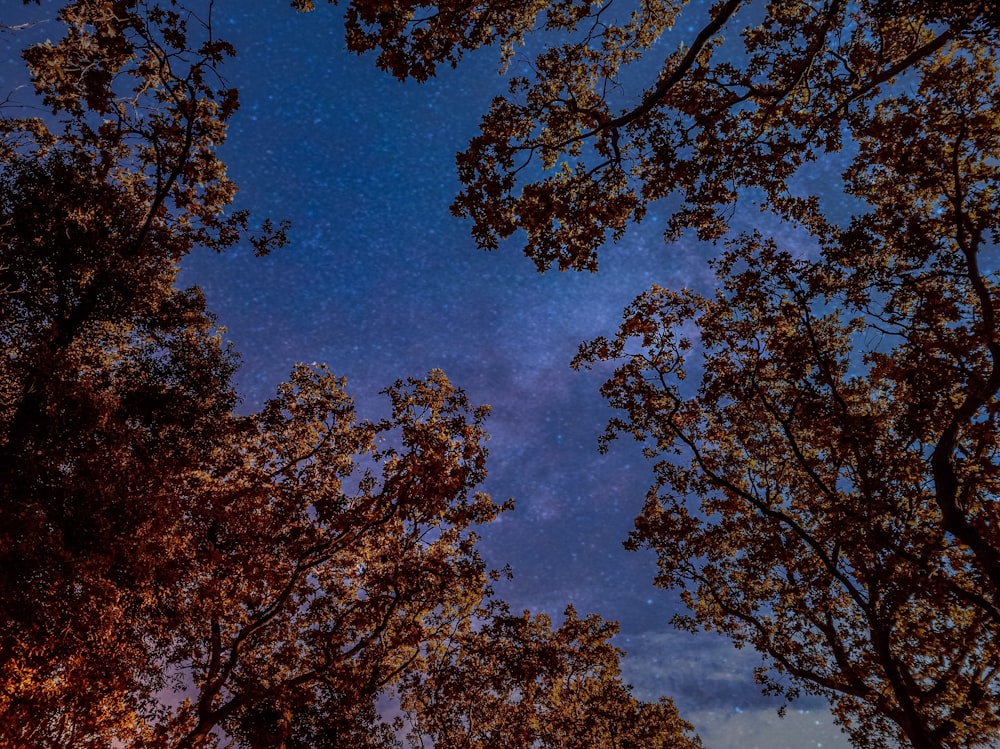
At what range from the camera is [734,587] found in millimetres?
17609

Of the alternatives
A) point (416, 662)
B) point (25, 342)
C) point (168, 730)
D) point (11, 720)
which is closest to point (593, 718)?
point (416, 662)

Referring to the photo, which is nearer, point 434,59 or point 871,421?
point 434,59

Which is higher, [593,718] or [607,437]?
[607,437]

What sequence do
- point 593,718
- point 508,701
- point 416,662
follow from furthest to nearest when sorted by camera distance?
point 593,718 → point 508,701 → point 416,662

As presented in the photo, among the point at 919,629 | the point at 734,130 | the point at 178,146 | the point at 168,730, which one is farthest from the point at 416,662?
the point at 734,130

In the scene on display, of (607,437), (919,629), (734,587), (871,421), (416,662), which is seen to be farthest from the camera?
(416,662)

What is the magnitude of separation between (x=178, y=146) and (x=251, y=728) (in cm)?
1986

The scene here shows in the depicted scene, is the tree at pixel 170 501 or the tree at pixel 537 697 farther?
the tree at pixel 537 697

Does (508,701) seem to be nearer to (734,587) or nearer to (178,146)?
(734,587)

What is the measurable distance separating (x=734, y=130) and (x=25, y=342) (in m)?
19.3

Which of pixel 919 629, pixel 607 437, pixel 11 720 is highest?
pixel 607 437

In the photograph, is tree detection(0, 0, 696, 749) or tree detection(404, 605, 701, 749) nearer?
tree detection(0, 0, 696, 749)

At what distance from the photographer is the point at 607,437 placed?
53.5 feet

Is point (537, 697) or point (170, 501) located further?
point (537, 697)
